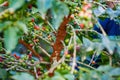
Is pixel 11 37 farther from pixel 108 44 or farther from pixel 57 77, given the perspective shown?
pixel 108 44

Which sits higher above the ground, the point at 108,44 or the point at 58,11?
the point at 58,11

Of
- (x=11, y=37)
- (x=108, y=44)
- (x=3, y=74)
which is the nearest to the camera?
(x=11, y=37)

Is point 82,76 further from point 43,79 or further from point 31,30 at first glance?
point 31,30

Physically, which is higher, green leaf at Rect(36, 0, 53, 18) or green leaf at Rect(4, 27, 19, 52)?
green leaf at Rect(36, 0, 53, 18)

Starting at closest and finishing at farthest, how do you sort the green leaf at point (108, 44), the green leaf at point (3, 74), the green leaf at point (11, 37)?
the green leaf at point (11, 37), the green leaf at point (108, 44), the green leaf at point (3, 74)

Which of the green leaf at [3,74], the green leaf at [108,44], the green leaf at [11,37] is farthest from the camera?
the green leaf at [3,74]

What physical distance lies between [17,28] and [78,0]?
21.5 inches

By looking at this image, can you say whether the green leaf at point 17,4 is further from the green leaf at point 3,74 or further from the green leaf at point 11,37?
the green leaf at point 3,74

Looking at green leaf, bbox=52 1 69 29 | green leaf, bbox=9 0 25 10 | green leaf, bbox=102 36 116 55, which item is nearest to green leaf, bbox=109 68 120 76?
green leaf, bbox=102 36 116 55

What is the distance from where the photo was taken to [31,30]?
136 centimetres

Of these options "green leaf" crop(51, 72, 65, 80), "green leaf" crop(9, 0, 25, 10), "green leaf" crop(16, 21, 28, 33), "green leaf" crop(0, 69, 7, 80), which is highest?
"green leaf" crop(9, 0, 25, 10)

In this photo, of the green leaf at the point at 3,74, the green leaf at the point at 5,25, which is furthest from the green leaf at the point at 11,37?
the green leaf at the point at 3,74

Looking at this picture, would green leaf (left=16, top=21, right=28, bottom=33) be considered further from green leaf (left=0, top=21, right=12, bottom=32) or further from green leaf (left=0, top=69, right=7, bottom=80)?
green leaf (left=0, top=69, right=7, bottom=80)

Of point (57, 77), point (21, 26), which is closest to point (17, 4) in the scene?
point (21, 26)
